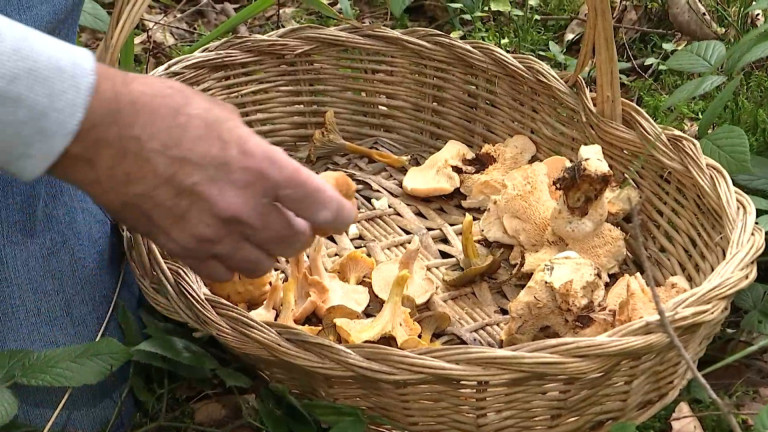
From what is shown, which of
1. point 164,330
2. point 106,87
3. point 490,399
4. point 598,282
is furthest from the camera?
point 164,330

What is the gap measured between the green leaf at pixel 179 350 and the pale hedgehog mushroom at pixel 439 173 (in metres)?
0.58

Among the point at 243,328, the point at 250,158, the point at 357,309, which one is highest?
the point at 250,158

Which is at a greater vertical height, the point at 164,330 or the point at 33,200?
the point at 33,200

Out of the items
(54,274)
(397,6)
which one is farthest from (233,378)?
(397,6)

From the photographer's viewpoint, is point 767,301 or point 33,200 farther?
point 767,301

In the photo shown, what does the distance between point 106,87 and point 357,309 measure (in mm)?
665

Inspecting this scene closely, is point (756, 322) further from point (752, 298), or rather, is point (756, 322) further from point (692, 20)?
point (692, 20)

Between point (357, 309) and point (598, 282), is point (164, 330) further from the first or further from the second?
point (598, 282)

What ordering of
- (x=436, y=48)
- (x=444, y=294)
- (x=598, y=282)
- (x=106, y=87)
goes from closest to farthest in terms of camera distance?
(x=106, y=87), (x=598, y=282), (x=444, y=294), (x=436, y=48)

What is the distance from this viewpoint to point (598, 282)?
116 centimetres

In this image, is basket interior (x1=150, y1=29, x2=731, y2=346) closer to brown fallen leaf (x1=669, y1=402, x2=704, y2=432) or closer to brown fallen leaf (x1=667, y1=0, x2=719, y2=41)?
brown fallen leaf (x1=669, y1=402, x2=704, y2=432)

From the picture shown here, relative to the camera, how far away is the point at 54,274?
3.83 ft

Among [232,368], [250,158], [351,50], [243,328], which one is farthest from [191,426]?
[351,50]

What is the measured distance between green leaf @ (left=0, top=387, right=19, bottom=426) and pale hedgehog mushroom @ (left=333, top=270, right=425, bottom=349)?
1.52ft
